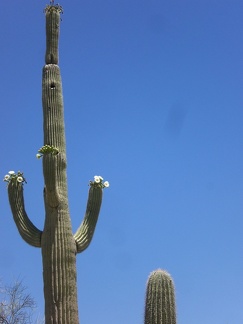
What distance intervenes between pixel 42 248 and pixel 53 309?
0.98 meters

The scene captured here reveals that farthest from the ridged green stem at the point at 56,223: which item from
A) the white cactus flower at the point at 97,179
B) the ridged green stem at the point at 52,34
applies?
the ridged green stem at the point at 52,34

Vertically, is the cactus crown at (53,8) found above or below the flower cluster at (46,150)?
above

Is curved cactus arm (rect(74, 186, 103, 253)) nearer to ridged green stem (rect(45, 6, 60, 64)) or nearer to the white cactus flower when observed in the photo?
the white cactus flower

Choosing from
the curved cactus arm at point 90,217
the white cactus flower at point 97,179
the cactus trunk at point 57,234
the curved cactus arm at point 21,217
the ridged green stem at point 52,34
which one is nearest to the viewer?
the cactus trunk at point 57,234

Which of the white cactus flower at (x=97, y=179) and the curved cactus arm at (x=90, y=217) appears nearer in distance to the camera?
the curved cactus arm at (x=90, y=217)

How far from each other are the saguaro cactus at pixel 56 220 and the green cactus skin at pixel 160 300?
231 centimetres

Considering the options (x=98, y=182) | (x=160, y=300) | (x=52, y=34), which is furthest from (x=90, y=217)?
(x=52, y=34)

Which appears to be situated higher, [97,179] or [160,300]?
[97,179]

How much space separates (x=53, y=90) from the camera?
1145 cm

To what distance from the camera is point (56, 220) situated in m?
10.5

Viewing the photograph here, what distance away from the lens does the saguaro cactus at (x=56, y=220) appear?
10062 mm

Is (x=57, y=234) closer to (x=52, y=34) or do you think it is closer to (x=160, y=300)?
(x=160, y=300)

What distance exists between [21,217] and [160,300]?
356 centimetres

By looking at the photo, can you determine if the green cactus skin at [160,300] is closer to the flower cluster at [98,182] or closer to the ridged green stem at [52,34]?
the flower cluster at [98,182]
